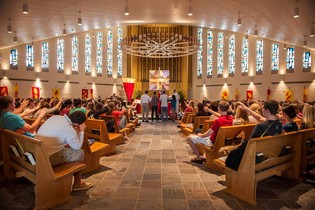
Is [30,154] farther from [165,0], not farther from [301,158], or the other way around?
[165,0]

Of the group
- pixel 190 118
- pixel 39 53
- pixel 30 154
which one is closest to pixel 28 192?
pixel 30 154

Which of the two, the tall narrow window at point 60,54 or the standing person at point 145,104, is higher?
the tall narrow window at point 60,54

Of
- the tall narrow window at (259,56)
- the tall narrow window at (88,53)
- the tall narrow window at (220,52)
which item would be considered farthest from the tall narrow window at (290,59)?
the tall narrow window at (88,53)

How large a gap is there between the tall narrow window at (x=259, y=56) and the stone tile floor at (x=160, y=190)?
14.4 metres

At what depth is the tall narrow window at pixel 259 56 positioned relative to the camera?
54.4 ft

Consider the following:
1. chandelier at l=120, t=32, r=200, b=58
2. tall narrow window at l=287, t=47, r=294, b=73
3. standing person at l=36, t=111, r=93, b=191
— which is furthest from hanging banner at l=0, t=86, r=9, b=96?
tall narrow window at l=287, t=47, r=294, b=73

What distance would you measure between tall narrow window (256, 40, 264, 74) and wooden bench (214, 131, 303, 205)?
1454cm

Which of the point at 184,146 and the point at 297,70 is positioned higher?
the point at 297,70

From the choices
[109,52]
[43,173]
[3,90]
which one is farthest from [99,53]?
[43,173]

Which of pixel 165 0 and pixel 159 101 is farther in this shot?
pixel 159 101

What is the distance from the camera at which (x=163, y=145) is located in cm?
611

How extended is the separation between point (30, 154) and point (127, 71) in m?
18.7

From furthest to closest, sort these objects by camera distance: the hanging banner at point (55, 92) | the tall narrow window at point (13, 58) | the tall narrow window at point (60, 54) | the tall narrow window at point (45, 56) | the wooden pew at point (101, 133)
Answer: the tall narrow window at point (60, 54) → the hanging banner at point (55, 92) → the tall narrow window at point (45, 56) → the tall narrow window at point (13, 58) → the wooden pew at point (101, 133)

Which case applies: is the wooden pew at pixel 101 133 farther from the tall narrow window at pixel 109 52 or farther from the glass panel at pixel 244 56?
the tall narrow window at pixel 109 52
